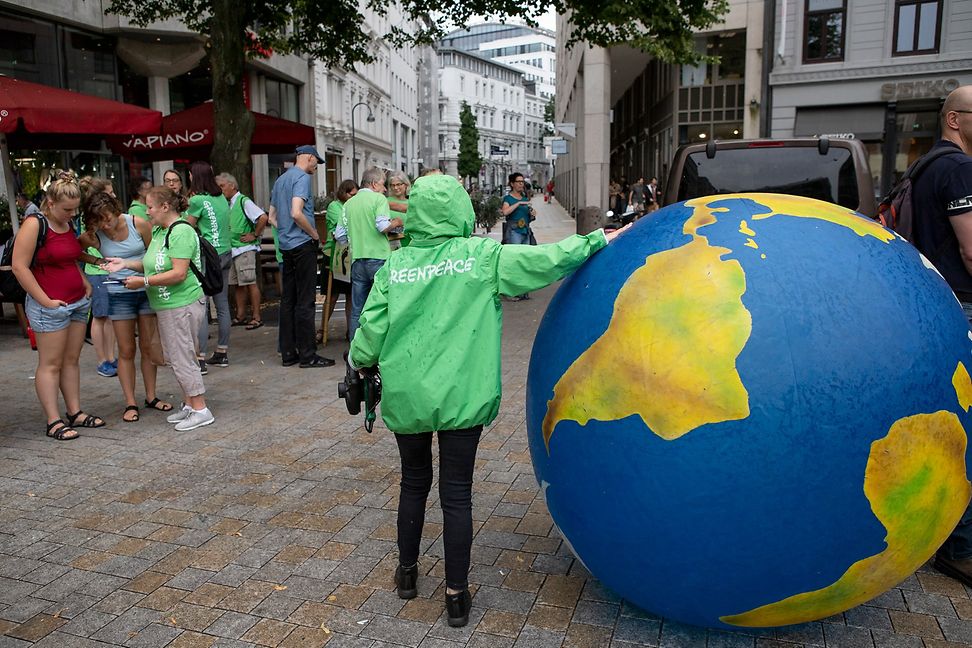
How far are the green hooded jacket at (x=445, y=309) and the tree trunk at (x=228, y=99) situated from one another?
Result: 875 centimetres

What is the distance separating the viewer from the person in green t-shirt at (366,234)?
317 inches

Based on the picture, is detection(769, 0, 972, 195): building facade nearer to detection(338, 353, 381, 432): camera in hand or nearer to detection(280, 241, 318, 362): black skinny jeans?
detection(280, 241, 318, 362): black skinny jeans

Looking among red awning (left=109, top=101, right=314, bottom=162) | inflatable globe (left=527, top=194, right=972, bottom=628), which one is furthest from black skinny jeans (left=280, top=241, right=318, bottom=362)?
inflatable globe (left=527, top=194, right=972, bottom=628)

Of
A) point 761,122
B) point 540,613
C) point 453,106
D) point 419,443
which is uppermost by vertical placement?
point 453,106

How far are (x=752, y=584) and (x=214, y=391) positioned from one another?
589 centimetres

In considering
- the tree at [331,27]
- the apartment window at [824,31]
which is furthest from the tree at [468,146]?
the tree at [331,27]

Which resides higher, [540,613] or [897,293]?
[897,293]

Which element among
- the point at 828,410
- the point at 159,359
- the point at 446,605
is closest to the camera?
the point at 828,410

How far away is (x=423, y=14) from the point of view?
14242 mm

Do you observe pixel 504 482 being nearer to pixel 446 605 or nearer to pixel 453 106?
pixel 446 605

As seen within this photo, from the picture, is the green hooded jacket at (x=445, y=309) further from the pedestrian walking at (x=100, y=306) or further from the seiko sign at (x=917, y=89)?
the seiko sign at (x=917, y=89)

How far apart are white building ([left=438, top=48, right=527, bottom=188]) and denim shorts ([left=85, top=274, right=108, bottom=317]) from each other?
109m

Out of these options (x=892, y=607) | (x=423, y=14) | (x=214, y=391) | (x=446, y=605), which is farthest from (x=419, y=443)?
(x=423, y=14)

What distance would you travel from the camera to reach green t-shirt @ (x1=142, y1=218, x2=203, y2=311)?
19.9ft
